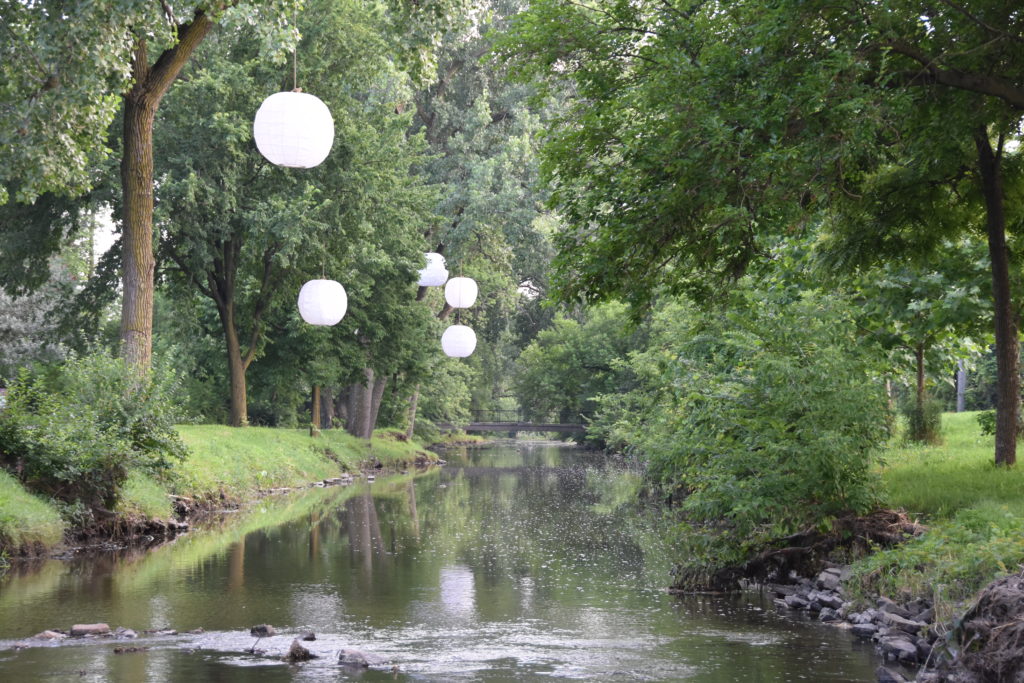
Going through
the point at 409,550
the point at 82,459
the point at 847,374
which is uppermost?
the point at 847,374

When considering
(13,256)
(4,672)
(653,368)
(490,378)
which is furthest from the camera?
(490,378)

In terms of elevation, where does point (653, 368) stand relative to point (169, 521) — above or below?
above

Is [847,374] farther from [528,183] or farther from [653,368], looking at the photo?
[528,183]

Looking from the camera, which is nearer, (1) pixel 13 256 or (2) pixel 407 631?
(2) pixel 407 631

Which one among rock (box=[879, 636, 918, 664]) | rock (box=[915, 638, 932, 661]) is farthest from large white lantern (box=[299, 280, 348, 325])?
rock (box=[915, 638, 932, 661])

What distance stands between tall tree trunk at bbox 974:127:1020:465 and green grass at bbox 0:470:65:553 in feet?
45.5

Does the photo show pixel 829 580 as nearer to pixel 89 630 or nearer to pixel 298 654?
pixel 298 654

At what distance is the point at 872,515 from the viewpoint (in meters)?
14.2

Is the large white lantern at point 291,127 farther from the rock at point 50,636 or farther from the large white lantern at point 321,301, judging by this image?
the rock at point 50,636

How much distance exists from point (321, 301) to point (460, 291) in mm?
6645

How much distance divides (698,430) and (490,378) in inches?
2117

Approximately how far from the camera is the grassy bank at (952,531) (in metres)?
10.4

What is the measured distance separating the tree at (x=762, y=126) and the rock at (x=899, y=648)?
4.82 meters

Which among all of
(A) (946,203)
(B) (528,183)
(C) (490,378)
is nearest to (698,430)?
(A) (946,203)
